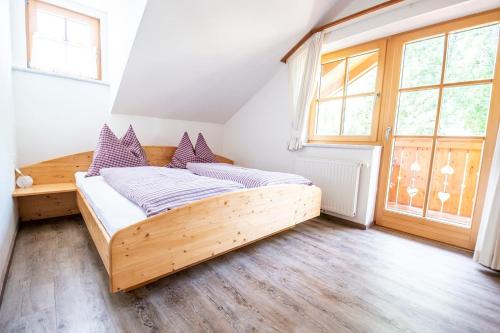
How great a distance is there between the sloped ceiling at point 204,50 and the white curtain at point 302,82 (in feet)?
0.56

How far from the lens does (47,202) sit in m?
2.27

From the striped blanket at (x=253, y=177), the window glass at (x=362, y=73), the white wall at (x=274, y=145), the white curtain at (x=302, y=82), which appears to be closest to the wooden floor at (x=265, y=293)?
the striped blanket at (x=253, y=177)

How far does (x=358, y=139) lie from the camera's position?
2609 mm

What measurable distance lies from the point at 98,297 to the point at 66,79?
92.6 inches

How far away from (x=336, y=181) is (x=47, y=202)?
2970 mm

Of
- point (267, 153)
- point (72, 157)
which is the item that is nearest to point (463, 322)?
point (267, 153)

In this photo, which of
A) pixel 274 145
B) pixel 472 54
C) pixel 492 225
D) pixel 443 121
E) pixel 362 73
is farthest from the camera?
pixel 274 145

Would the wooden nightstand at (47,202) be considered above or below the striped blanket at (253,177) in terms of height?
below

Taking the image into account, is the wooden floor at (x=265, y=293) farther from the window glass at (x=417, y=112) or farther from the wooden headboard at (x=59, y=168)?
the window glass at (x=417, y=112)

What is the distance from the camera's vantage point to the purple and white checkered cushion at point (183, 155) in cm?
306

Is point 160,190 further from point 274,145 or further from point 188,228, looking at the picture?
point 274,145

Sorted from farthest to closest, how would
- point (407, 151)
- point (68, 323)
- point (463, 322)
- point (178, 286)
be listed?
1. point (407, 151)
2. point (178, 286)
3. point (463, 322)
4. point (68, 323)

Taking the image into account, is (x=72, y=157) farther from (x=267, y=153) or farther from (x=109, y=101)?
(x=267, y=153)

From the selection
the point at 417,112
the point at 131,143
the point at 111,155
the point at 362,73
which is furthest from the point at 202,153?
the point at 417,112
